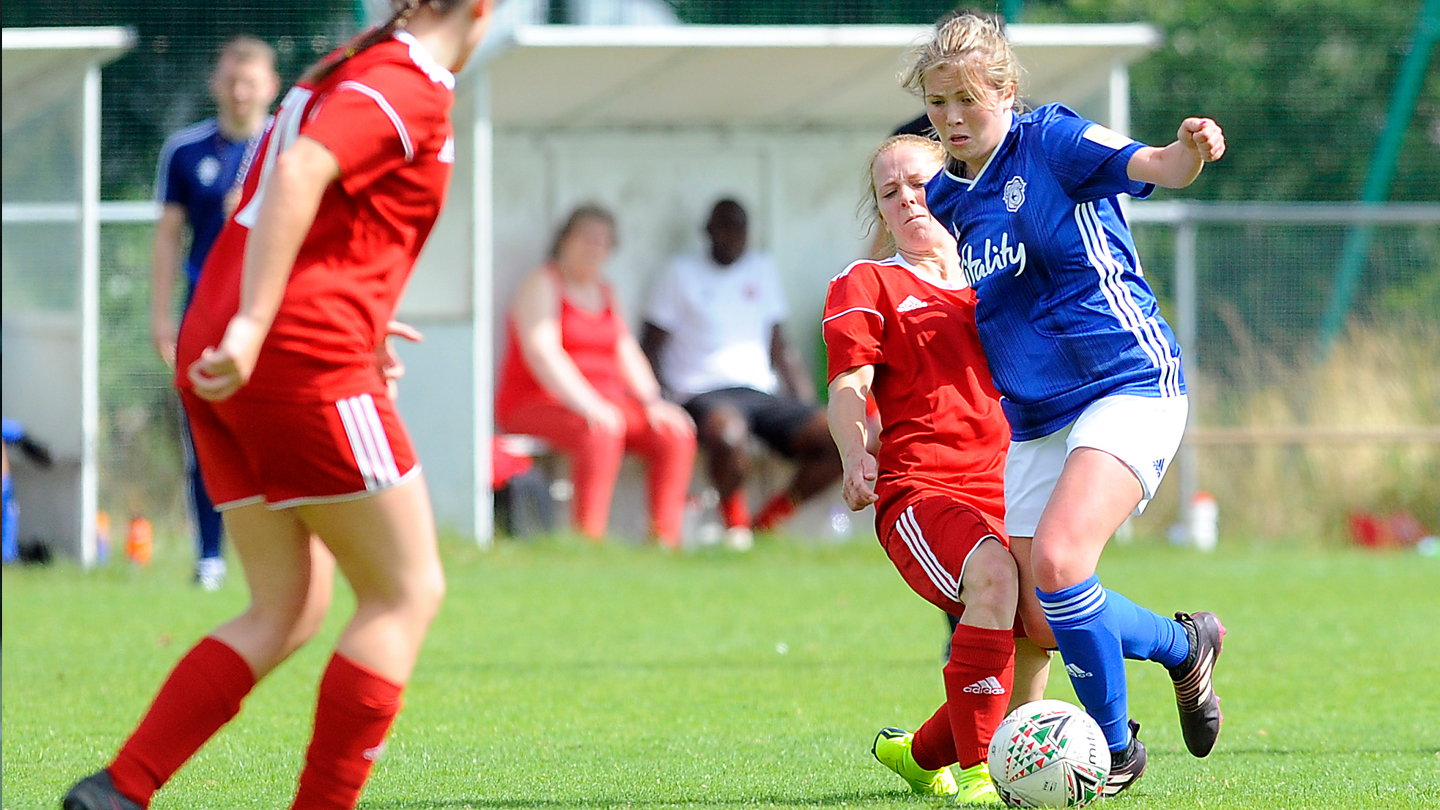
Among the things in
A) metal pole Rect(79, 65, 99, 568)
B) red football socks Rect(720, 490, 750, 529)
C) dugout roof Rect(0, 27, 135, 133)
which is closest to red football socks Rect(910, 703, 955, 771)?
red football socks Rect(720, 490, 750, 529)

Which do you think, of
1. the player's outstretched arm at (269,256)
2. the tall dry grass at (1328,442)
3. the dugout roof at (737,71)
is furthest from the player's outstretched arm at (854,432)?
the tall dry grass at (1328,442)

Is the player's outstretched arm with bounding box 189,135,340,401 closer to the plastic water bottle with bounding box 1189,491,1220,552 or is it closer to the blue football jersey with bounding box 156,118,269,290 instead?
the blue football jersey with bounding box 156,118,269,290

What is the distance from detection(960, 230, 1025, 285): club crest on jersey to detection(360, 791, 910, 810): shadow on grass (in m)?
1.21

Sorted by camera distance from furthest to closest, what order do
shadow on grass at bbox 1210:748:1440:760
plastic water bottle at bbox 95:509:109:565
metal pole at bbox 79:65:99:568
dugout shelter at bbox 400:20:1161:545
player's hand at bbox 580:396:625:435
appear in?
dugout shelter at bbox 400:20:1161:545 → player's hand at bbox 580:396:625:435 → plastic water bottle at bbox 95:509:109:565 → metal pole at bbox 79:65:99:568 → shadow on grass at bbox 1210:748:1440:760

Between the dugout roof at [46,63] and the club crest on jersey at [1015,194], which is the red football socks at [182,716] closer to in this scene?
the club crest on jersey at [1015,194]

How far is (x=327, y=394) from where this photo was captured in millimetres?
3031

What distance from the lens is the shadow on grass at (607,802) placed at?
12.8ft

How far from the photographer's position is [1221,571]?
32.9ft

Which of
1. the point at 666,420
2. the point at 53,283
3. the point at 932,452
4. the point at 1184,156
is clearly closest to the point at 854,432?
the point at 932,452

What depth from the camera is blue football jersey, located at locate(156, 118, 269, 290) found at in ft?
27.2

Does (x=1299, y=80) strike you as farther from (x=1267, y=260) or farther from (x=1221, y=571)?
(x=1221, y=571)

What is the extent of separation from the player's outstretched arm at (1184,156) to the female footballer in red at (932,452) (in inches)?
29.8

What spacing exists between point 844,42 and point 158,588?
4.98 m

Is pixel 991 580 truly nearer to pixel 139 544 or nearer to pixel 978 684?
pixel 978 684
